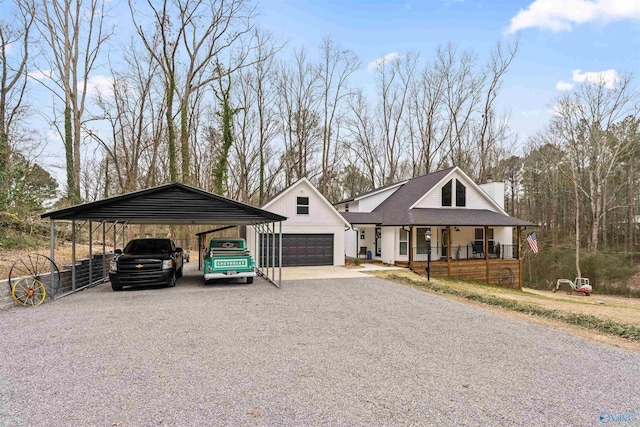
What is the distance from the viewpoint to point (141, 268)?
35.4 ft

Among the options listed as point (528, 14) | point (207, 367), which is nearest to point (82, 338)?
point (207, 367)

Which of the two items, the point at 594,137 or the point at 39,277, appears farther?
the point at 594,137

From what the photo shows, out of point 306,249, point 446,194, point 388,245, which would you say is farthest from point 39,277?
point 446,194

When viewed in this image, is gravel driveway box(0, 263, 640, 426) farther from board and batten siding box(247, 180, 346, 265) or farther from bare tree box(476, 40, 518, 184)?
bare tree box(476, 40, 518, 184)

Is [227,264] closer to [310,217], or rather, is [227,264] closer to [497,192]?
[310,217]

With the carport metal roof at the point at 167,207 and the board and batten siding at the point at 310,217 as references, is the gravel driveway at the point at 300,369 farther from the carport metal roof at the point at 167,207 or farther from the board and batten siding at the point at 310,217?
the board and batten siding at the point at 310,217

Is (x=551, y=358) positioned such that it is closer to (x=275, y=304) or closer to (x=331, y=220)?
(x=275, y=304)

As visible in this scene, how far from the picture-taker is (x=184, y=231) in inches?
1052

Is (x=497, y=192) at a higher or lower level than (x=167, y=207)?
higher

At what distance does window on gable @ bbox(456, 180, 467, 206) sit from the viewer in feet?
67.7

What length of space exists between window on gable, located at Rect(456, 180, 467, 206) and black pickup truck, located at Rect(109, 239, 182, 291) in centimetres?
1622

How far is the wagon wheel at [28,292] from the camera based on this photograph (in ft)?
27.9

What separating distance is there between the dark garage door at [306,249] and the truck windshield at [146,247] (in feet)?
21.3

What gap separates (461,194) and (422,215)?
3.88m
